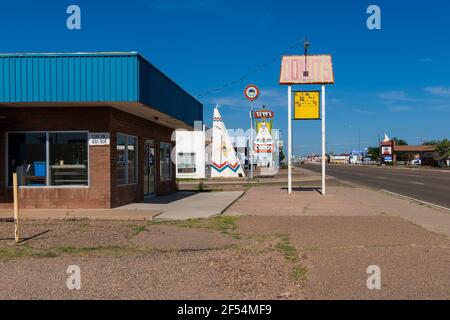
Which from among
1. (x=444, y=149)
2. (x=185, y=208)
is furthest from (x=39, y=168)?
(x=444, y=149)

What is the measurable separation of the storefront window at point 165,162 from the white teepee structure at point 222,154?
52.2 feet

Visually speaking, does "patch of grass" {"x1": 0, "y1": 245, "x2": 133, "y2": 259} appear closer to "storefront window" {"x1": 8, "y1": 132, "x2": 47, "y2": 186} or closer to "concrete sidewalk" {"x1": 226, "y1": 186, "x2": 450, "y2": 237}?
"storefront window" {"x1": 8, "y1": 132, "x2": 47, "y2": 186}

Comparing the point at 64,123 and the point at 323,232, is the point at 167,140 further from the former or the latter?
the point at 323,232

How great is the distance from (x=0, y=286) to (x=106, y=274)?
1377 mm

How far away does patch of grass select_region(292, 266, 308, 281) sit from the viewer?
691cm

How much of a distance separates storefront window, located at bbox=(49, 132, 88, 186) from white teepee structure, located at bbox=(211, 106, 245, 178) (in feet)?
80.5

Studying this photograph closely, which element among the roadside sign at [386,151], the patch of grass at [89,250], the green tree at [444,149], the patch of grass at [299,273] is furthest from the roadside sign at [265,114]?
the roadside sign at [386,151]

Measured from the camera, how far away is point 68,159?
49.3ft

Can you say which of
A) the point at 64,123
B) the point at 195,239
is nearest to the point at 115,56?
the point at 64,123

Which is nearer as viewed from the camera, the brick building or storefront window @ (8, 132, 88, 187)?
the brick building

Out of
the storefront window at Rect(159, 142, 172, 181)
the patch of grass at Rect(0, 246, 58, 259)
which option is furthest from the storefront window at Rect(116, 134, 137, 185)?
the patch of grass at Rect(0, 246, 58, 259)

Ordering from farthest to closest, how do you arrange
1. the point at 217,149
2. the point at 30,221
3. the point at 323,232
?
the point at 217,149
the point at 30,221
the point at 323,232

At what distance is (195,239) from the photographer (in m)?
10.3

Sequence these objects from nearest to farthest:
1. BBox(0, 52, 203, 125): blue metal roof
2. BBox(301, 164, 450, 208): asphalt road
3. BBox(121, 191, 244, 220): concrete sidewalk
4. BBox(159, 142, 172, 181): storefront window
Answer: BBox(0, 52, 203, 125): blue metal roof, BBox(121, 191, 244, 220): concrete sidewalk, BBox(159, 142, 172, 181): storefront window, BBox(301, 164, 450, 208): asphalt road
